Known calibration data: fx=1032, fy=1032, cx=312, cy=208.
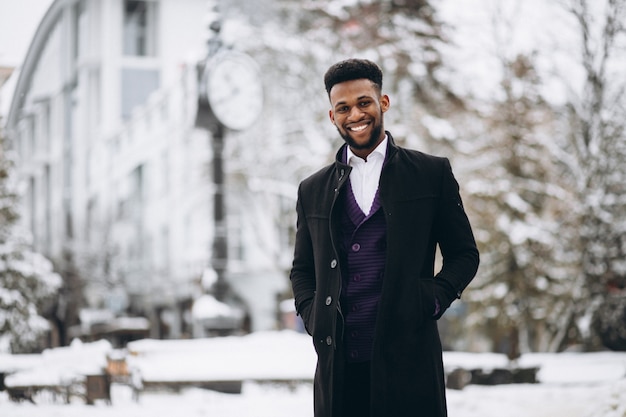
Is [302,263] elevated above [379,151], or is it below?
below

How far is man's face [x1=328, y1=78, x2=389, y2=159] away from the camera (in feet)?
11.6

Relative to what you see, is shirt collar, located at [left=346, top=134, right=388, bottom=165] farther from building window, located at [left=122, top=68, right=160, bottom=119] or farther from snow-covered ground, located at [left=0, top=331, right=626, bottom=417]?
building window, located at [left=122, top=68, right=160, bottom=119]

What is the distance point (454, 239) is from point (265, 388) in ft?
27.7

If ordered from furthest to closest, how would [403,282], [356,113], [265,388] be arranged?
[265,388]
[356,113]
[403,282]

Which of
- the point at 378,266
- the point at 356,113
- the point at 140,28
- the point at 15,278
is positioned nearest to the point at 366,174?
the point at 356,113

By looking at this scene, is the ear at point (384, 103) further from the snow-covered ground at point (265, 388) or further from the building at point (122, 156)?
the building at point (122, 156)

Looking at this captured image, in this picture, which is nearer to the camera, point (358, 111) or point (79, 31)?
point (358, 111)

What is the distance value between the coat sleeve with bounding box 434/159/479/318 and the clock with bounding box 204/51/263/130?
1189cm

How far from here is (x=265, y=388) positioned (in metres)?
11.7

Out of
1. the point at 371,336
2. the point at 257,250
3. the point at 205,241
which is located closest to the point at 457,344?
the point at 257,250

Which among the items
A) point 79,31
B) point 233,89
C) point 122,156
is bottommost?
point 122,156

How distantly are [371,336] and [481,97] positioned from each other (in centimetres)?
2193

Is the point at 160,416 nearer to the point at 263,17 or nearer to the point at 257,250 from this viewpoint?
the point at 263,17

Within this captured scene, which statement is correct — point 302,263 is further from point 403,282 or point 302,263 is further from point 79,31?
point 79,31
